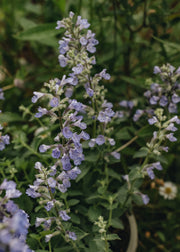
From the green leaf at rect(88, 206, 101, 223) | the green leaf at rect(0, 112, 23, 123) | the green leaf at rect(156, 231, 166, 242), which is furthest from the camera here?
the green leaf at rect(156, 231, 166, 242)

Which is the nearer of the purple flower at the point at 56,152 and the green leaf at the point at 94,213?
the purple flower at the point at 56,152

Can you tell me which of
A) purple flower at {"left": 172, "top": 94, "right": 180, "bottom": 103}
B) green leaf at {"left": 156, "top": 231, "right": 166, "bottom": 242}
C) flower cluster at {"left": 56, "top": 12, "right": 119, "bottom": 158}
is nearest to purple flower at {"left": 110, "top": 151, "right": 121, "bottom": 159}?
flower cluster at {"left": 56, "top": 12, "right": 119, "bottom": 158}

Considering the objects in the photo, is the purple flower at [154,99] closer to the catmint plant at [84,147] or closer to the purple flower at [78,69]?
the catmint plant at [84,147]

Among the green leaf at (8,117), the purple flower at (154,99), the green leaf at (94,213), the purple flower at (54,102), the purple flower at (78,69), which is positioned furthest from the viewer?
the green leaf at (8,117)

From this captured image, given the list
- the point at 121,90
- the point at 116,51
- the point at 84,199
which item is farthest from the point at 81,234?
the point at 116,51

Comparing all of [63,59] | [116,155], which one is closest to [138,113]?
[116,155]

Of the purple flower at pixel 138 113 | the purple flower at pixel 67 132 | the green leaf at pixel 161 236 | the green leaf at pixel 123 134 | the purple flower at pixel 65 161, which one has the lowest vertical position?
the green leaf at pixel 161 236

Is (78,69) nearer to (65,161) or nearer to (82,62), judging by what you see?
(82,62)

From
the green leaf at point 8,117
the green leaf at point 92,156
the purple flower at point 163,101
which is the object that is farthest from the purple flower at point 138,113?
the green leaf at point 8,117

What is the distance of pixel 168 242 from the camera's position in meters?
1.41

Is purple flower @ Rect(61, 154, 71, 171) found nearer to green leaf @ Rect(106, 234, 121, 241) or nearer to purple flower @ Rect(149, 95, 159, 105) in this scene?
green leaf @ Rect(106, 234, 121, 241)

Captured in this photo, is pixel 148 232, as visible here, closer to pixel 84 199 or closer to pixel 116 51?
pixel 84 199

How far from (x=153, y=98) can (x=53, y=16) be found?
2.84 ft

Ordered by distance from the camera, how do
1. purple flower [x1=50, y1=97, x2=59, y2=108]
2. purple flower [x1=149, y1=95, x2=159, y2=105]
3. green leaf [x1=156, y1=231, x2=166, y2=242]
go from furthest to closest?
green leaf [x1=156, y1=231, x2=166, y2=242] → purple flower [x1=149, y1=95, x2=159, y2=105] → purple flower [x1=50, y1=97, x2=59, y2=108]
